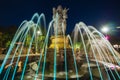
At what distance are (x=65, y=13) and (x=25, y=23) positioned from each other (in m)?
4.86

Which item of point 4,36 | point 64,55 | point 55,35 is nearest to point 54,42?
point 55,35

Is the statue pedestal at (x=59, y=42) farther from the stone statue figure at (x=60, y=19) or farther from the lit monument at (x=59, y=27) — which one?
the stone statue figure at (x=60, y=19)

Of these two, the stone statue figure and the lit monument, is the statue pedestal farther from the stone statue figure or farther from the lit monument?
the stone statue figure

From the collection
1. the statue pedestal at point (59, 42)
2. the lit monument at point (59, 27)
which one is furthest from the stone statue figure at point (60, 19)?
the statue pedestal at point (59, 42)

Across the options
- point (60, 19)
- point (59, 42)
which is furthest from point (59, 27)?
point (59, 42)

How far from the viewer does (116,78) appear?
11.2 metres

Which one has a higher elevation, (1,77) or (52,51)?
(52,51)

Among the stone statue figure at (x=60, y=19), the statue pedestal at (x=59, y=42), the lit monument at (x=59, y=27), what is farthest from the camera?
the stone statue figure at (x=60, y=19)

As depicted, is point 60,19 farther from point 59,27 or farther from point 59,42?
point 59,42

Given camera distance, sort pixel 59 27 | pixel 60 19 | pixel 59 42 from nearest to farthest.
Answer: pixel 59 42
pixel 60 19
pixel 59 27

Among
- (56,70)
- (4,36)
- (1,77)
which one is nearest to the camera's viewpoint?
(1,77)

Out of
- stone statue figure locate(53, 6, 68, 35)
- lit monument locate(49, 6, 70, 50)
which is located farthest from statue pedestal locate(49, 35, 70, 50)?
stone statue figure locate(53, 6, 68, 35)

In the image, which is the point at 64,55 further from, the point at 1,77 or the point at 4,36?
the point at 4,36

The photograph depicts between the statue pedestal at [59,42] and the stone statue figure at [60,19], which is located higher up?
the stone statue figure at [60,19]
